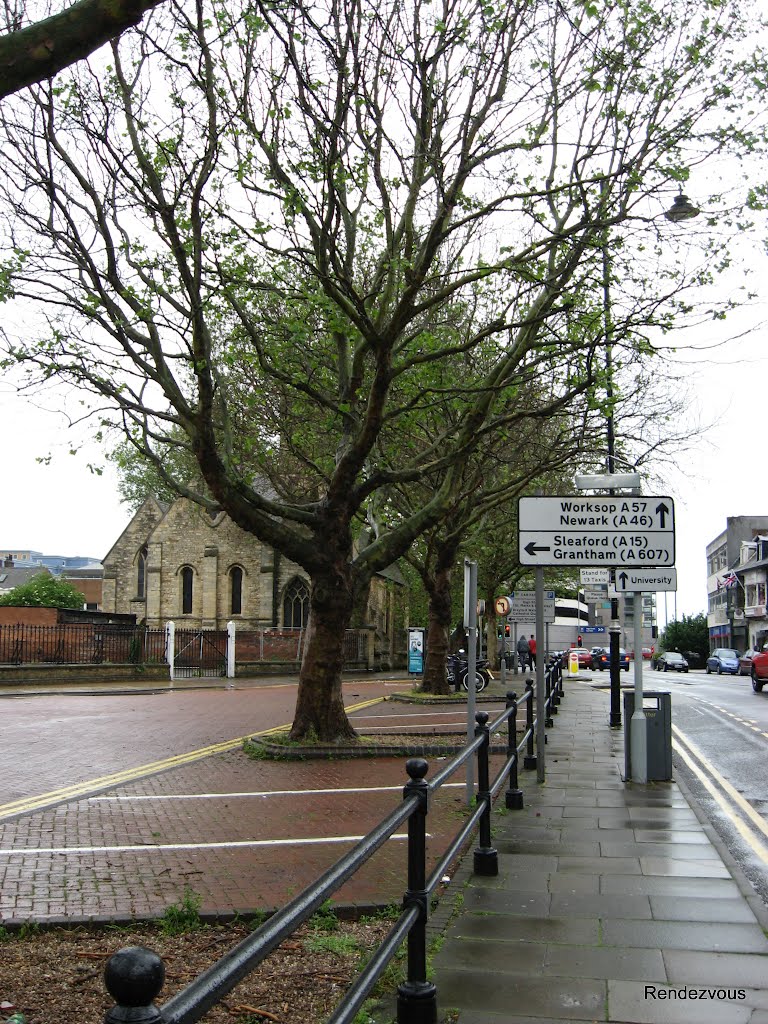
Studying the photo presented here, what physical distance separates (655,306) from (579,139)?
255 cm

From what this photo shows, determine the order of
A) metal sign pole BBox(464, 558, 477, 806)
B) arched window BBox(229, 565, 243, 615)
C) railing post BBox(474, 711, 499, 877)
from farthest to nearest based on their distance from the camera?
arched window BBox(229, 565, 243, 615), metal sign pole BBox(464, 558, 477, 806), railing post BBox(474, 711, 499, 877)

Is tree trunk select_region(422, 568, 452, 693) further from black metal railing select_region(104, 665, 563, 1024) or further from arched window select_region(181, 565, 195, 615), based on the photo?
arched window select_region(181, 565, 195, 615)

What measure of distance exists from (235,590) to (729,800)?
4474 centimetres

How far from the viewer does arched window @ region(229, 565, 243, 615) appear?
53.0m

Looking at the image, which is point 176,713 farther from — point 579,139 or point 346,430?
point 579,139

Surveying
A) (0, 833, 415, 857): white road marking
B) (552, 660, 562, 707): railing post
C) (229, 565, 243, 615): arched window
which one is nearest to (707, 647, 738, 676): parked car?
(229, 565, 243, 615): arched window

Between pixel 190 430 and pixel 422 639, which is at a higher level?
pixel 190 430

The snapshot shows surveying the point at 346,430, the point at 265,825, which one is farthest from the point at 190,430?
the point at 265,825

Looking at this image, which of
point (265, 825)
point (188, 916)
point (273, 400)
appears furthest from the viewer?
point (273, 400)

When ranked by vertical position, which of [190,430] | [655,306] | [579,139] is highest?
[579,139]

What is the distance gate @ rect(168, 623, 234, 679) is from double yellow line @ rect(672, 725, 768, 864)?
25.3 meters

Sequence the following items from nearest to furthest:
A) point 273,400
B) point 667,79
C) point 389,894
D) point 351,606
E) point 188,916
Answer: point 188,916
point 389,894
point 667,79
point 351,606
point 273,400

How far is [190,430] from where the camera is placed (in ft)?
43.2

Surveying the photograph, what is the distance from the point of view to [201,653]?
40.7 metres
